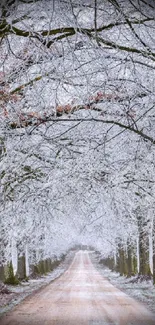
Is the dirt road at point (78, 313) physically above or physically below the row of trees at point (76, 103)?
below

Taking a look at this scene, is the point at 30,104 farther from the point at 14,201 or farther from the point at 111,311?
the point at 111,311

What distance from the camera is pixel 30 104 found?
11969mm

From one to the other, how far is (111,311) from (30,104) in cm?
953

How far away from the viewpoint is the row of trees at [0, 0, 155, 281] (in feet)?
24.6

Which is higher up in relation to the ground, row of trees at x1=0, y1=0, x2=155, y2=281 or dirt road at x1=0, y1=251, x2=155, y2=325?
row of trees at x1=0, y1=0, x2=155, y2=281

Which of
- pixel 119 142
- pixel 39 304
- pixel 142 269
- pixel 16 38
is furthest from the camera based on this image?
pixel 142 269

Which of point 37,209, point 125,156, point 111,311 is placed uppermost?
point 125,156

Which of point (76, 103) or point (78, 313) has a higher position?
point (76, 103)

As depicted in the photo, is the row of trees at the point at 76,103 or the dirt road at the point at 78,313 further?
the dirt road at the point at 78,313

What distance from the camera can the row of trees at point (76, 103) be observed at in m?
7.49

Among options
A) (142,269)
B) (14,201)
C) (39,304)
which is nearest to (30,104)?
(14,201)

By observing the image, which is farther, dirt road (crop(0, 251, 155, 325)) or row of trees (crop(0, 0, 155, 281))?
dirt road (crop(0, 251, 155, 325))

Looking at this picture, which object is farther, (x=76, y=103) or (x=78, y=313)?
(x=78, y=313)

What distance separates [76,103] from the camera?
38.9 feet
